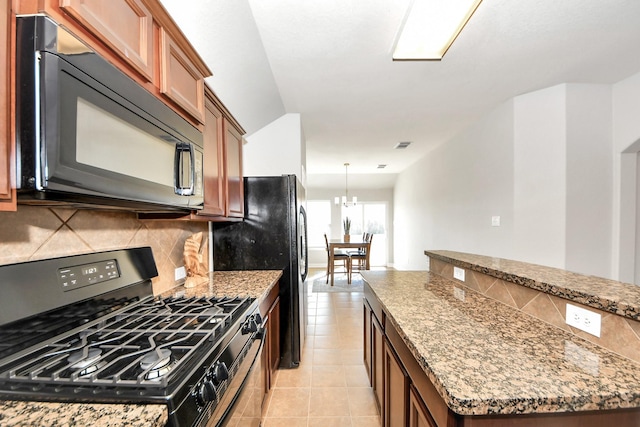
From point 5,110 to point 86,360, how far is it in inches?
→ 25.5

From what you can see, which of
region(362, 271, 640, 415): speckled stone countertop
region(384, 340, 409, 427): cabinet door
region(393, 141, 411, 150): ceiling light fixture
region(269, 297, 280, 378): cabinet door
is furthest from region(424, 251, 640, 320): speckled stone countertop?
region(393, 141, 411, 150): ceiling light fixture

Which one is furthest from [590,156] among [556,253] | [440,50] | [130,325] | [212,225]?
[130,325]

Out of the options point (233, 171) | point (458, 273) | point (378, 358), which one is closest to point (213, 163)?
point (233, 171)

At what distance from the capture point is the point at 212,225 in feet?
7.77

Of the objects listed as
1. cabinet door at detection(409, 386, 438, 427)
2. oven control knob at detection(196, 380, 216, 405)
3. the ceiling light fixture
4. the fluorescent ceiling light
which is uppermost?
the ceiling light fixture

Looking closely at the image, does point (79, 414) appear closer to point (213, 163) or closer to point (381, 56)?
point (213, 163)

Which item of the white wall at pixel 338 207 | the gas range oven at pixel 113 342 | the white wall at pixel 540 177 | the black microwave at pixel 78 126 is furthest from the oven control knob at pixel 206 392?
the white wall at pixel 338 207

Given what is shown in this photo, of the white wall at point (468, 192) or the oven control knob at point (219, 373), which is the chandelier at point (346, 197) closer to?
the white wall at point (468, 192)

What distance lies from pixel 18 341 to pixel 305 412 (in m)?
1.68

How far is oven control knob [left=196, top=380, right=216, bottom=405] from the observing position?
738 mm

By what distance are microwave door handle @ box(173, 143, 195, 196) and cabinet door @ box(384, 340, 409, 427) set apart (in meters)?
1.19

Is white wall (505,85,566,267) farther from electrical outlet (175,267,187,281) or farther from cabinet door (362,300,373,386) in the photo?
electrical outlet (175,267,187,281)

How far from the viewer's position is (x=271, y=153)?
10.4 feet

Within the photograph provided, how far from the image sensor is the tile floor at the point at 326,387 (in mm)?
1822
